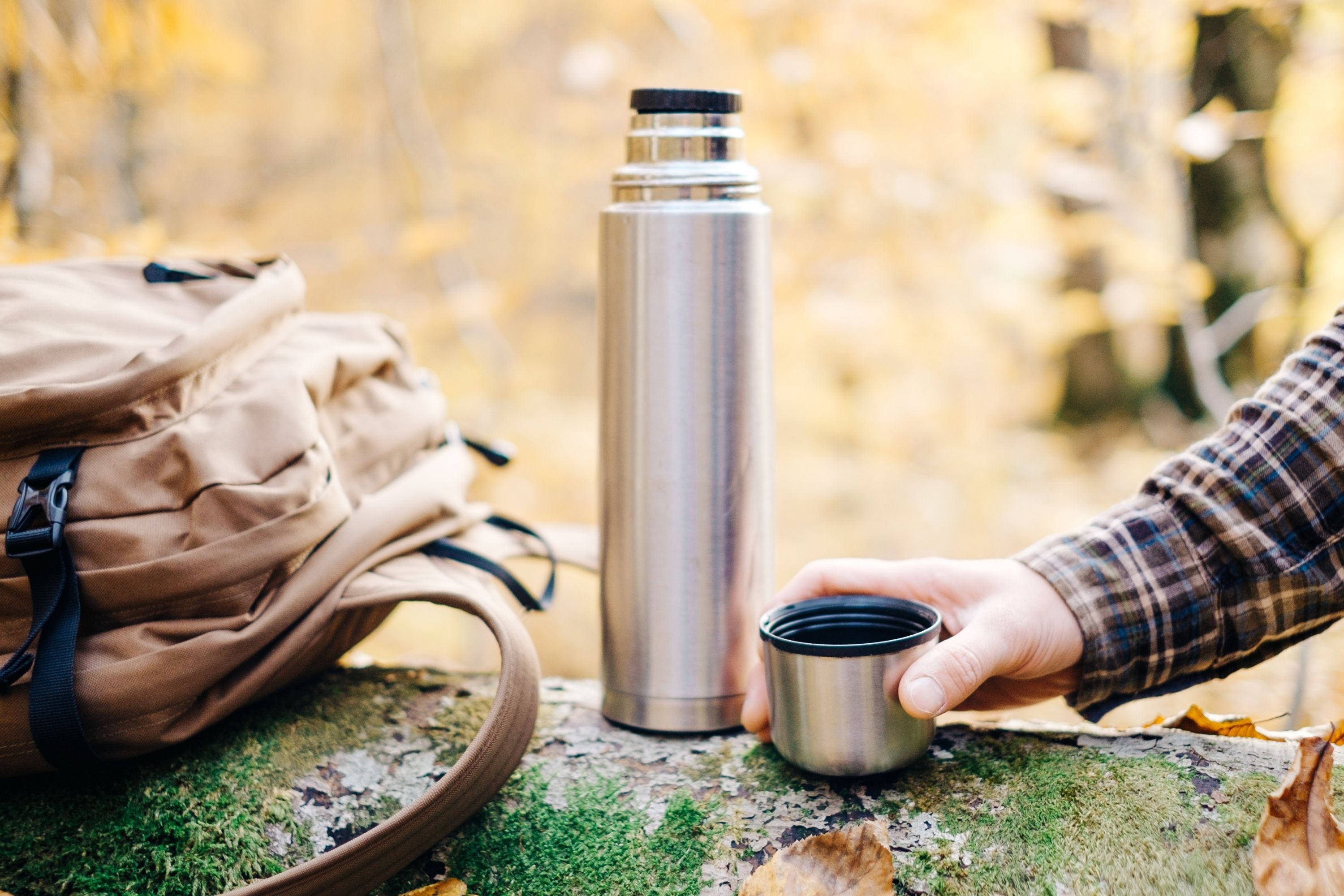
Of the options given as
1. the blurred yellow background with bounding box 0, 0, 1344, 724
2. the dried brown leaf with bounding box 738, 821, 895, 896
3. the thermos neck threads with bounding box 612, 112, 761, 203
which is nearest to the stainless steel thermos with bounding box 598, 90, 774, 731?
the thermos neck threads with bounding box 612, 112, 761, 203

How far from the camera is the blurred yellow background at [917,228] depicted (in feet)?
9.94

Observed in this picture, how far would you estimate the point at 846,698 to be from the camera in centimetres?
91

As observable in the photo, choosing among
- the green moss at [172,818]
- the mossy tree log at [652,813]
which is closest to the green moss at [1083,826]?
the mossy tree log at [652,813]

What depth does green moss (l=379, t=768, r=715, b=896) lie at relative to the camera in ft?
2.94

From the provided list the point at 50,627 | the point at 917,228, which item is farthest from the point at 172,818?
the point at 917,228

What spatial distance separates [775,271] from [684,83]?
1506mm

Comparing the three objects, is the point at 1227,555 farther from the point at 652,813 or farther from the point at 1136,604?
the point at 652,813

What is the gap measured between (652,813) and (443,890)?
21cm

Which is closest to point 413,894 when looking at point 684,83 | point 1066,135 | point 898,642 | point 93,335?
point 898,642

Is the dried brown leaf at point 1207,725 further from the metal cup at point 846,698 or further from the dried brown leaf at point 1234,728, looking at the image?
the metal cup at point 846,698

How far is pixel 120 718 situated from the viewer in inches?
Answer: 36.6

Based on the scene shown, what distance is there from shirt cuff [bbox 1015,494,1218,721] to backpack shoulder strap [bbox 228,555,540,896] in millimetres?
565

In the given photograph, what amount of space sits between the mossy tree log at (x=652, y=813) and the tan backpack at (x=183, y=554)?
2.3 inches

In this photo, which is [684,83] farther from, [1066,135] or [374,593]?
[374,593]
